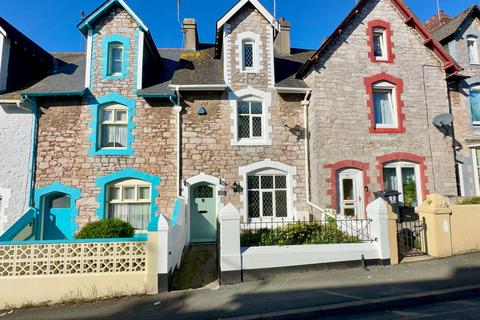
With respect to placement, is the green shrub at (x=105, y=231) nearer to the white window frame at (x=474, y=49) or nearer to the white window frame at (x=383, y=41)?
the white window frame at (x=383, y=41)

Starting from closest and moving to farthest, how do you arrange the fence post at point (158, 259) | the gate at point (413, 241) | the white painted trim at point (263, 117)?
the fence post at point (158, 259) < the gate at point (413, 241) < the white painted trim at point (263, 117)

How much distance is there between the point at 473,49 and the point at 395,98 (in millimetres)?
5478

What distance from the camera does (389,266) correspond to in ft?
24.5

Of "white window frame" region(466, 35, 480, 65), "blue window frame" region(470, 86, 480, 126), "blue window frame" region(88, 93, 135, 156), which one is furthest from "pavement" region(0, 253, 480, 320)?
"white window frame" region(466, 35, 480, 65)

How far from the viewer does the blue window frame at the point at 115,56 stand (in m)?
11.5

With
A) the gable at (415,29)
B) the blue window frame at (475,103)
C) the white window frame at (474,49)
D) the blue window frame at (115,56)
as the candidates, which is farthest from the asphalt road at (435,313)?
the white window frame at (474,49)

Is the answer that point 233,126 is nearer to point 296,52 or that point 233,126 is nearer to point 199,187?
point 199,187

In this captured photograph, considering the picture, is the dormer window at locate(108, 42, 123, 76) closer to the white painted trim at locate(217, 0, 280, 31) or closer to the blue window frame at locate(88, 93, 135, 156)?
the blue window frame at locate(88, 93, 135, 156)

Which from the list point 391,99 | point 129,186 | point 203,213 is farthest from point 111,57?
point 391,99

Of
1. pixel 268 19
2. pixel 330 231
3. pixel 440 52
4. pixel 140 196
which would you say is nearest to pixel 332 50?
pixel 268 19

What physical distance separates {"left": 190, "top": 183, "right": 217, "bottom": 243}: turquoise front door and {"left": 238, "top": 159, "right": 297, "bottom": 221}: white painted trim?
1.26m

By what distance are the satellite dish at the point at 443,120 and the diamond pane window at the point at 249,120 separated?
707 cm

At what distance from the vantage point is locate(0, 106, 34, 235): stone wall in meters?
10.5

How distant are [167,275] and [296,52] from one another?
13.8 m
